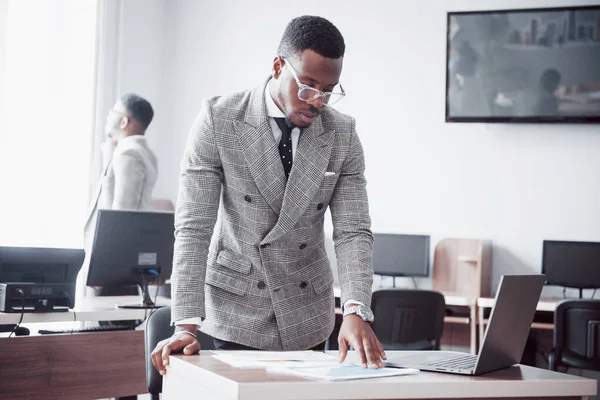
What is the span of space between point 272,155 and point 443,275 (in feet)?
12.3

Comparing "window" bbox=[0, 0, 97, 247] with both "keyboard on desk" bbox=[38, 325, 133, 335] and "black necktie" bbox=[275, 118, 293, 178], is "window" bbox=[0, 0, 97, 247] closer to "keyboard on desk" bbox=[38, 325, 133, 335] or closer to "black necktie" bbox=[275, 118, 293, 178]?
"keyboard on desk" bbox=[38, 325, 133, 335]

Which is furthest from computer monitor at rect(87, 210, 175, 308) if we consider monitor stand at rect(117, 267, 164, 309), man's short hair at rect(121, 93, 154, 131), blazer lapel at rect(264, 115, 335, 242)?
blazer lapel at rect(264, 115, 335, 242)

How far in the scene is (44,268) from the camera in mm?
3182

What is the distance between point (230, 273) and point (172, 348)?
11.6 inches

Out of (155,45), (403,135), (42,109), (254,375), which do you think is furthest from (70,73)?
(254,375)

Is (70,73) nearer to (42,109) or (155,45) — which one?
(42,109)

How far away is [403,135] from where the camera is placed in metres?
5.73

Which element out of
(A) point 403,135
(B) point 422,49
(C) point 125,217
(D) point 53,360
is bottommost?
(D) point 53,360

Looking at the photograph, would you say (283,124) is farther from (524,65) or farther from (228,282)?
(524,65)

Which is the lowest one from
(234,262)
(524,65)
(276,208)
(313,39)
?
(234,262)

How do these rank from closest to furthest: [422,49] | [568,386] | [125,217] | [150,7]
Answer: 1. [568,386]
2. [125,217]
3. [422,49]
4. [150,7]

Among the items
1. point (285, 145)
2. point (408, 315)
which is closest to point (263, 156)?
point (285, 145)

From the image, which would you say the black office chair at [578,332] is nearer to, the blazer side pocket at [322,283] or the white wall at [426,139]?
the white wall at [426,139]

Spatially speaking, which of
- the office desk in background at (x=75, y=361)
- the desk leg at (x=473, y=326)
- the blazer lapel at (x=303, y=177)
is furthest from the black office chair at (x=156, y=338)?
the desk leg at (x=473, y=326)
